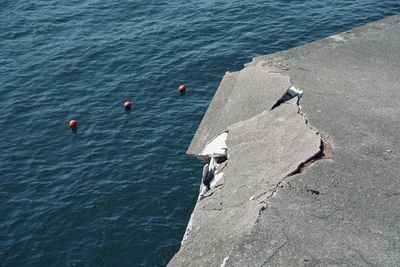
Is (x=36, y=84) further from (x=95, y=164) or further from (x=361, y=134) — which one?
(x=361, y=134)

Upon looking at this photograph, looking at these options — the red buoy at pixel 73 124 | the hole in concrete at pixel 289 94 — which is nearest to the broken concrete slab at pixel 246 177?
the hole in concrete at pixel 289 94

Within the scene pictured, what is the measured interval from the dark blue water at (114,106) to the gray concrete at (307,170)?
3763mm

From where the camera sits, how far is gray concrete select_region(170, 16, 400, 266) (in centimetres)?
1409

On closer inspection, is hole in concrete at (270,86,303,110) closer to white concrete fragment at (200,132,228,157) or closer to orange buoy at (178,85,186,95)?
white concrete fragment at (200,132,228,157)

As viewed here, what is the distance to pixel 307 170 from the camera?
666 inches

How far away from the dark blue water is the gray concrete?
3.76m

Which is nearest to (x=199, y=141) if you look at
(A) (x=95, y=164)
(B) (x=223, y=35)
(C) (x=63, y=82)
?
(A) (x=95, y=164)

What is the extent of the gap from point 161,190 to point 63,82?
13942 mm

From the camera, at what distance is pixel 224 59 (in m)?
35.4

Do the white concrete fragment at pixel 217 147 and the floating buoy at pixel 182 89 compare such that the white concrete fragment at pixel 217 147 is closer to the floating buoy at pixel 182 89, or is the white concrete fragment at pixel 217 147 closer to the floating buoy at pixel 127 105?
the floating buoy at pixel 127 105

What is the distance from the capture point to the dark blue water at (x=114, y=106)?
72.2 ft

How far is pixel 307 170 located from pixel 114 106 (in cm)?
1728

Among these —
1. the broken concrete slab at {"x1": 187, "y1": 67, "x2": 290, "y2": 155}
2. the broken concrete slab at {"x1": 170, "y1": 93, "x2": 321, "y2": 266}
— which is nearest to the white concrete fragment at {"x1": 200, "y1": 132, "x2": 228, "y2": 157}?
the broken concrete slab at {"x1": 170, "y1": 93, "x2": 321, "y2": 266}

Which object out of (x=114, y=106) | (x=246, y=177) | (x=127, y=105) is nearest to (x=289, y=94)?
(x=246, y=177)
